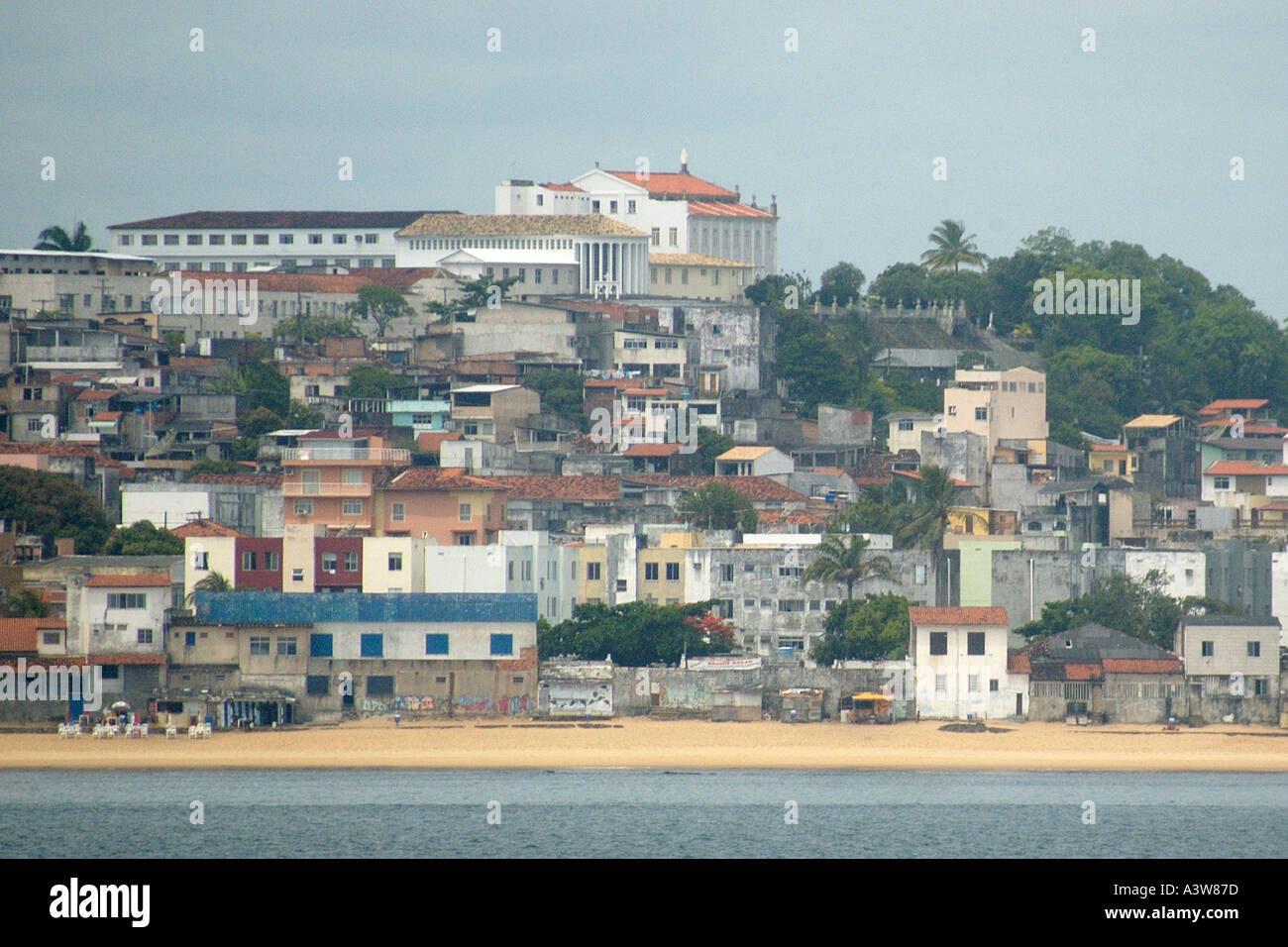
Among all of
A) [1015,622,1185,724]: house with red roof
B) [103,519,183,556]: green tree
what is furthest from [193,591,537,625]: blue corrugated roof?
[1015,622,1185,724]: house with red roof

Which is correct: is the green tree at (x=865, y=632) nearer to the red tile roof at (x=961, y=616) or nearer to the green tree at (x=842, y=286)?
the red tile roof at (x=961, y=616)

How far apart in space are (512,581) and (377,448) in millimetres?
12498

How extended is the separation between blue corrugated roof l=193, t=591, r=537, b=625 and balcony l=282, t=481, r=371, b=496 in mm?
13251

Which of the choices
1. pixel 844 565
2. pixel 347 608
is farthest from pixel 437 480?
pixel 844 565

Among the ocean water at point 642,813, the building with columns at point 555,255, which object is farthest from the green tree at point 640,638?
the building with columns at point 555,255

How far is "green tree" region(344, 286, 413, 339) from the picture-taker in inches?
4998

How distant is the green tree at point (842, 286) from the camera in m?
137

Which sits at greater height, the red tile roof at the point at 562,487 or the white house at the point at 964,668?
the red tile roof at the point at 562,487

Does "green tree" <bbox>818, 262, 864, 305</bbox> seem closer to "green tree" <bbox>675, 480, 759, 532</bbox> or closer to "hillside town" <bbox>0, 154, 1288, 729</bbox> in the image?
"hillside town" <bbox>0, 154, 1288, 729</bbox>

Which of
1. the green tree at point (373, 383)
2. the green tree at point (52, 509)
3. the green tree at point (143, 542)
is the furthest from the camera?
the green tree at point (373, 383)

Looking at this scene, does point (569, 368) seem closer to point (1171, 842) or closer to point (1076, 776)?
point (1076, 776)

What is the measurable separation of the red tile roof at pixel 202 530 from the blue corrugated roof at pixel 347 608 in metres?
10.2

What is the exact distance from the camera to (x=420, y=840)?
59.8 m
